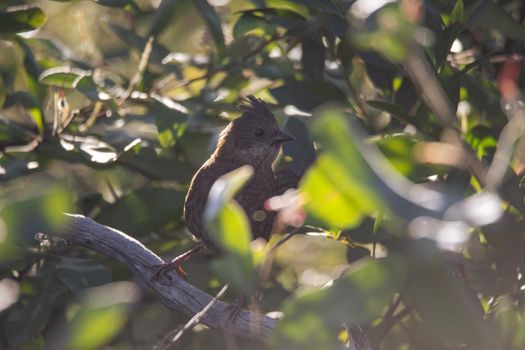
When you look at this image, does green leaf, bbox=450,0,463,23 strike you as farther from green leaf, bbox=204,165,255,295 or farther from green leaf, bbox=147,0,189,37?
green leaf, bbox=204,165,255,295

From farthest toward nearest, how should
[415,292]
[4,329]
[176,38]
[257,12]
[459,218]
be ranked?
[176,38] < [257,12] < [4,329] < [415,292] < [459,218]

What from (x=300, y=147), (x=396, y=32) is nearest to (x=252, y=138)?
(x=300, y=147)

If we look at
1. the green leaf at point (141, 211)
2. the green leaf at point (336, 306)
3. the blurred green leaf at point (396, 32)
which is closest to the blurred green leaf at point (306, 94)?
the green leaf at point (141, 211)

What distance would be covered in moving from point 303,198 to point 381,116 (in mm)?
2568

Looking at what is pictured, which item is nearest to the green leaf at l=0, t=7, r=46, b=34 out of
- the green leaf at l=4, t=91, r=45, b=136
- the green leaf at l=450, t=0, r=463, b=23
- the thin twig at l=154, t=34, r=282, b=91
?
the green leaf at l=4, t=91, r=45, b=136

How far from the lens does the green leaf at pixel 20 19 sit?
3.47 metres

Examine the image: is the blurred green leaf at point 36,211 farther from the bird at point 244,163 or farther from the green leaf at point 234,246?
the bird at point 244,163

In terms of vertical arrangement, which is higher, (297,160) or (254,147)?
(297,160)

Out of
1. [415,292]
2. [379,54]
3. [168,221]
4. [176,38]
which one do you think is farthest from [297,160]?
[176,38]

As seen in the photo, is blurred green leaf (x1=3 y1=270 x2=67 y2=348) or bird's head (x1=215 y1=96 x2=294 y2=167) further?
bird's head (x1=215 y1=96 x2=294 y2=167)

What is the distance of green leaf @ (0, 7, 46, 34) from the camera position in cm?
347

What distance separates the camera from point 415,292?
144 centimetres

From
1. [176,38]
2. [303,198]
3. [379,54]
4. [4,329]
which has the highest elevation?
[303,198]

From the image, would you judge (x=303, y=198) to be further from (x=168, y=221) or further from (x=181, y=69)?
(x=181, y=69)
